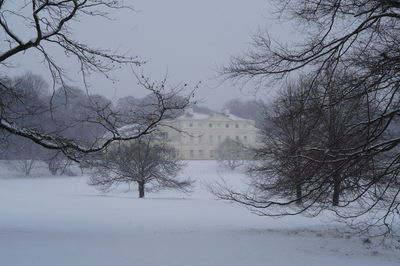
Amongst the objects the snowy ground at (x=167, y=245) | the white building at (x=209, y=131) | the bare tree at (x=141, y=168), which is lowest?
the snowy ground at (x=167, y=245)

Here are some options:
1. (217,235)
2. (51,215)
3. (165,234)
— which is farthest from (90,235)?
(51,215)

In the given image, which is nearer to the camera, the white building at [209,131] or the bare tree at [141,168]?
the bare tree at [141,168]

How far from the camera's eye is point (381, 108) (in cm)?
812

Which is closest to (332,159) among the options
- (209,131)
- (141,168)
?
Answer: (141,168)

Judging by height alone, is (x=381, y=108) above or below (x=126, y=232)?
above

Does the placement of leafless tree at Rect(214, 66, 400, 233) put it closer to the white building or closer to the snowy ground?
the snowy ground

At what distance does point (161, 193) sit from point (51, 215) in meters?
21.3

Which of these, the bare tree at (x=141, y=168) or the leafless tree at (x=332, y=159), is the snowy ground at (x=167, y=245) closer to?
the leafless tree at (x=332, y=159)

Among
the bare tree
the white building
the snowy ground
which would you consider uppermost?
the white building

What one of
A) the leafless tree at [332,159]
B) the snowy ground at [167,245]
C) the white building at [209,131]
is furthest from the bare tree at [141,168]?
the white building at [209,131]

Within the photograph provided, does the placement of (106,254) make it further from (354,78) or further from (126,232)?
(354,78)

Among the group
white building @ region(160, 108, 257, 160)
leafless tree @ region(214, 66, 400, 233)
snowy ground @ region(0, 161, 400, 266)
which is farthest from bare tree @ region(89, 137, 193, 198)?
white building @ region(160, 108, 257, 160)

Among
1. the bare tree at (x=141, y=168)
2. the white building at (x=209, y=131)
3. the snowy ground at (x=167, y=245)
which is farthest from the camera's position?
the white building at (x=209, y=131)

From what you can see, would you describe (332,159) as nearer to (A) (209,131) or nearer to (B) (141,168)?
(B) (141,168)
